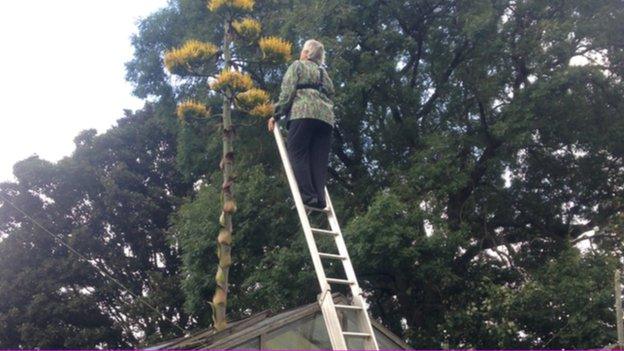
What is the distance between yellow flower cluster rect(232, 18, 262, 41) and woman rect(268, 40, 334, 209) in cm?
99

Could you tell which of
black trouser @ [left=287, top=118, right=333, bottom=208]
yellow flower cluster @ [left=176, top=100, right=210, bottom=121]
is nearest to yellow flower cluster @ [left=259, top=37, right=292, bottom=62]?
yellow flower cluster @ [left=176, top=100, right=210, bottom=121]

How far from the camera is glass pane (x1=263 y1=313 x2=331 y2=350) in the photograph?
4773 millimetres

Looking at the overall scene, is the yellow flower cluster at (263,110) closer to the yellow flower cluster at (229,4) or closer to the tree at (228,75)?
the tree at (228,75)

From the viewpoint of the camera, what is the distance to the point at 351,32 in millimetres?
11711

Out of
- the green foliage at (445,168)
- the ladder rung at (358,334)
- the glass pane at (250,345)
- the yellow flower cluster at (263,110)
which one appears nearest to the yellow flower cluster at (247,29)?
the yellow flower cluster at (263,110)

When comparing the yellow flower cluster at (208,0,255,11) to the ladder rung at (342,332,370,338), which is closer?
the ladder rung at (342,332,370,338)

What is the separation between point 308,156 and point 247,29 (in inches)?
57.9

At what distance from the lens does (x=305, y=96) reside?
477 cm

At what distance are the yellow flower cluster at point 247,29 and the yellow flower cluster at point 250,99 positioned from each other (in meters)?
0.57

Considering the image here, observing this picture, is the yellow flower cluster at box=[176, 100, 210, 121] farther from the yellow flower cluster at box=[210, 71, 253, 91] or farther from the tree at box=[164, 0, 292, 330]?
the yellow flower cluster at box=[210, 71, 253, 91]

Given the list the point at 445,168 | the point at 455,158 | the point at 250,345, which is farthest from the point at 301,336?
the point at 455,158

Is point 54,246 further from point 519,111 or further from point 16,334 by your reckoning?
point 519,111

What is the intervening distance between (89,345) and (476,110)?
11.6 m

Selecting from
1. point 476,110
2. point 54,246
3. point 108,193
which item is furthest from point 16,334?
point 476,110
